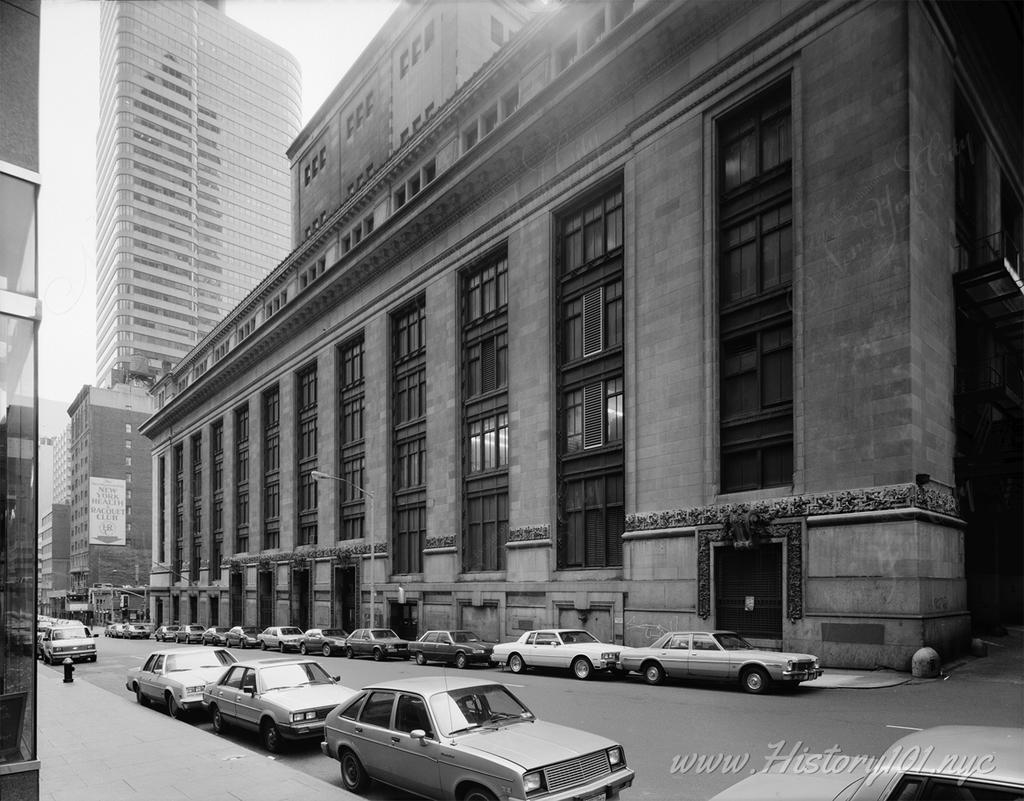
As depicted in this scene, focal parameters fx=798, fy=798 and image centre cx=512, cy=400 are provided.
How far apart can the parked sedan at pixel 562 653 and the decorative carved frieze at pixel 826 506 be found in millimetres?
5666

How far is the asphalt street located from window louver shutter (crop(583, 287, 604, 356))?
15.0m

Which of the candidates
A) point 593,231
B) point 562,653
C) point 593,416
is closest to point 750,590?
point 562,653

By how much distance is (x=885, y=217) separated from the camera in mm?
23766

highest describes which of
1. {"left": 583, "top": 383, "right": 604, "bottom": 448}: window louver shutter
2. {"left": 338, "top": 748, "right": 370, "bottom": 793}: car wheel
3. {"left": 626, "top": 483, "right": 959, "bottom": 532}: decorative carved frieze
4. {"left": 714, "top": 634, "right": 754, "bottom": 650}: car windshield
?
{"left": 583, "top": 383, "right": 604, "bottom": 448}: window louver shutter

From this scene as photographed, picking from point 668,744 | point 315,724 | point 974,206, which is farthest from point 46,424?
point 974,206

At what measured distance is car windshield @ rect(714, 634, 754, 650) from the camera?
1990cm

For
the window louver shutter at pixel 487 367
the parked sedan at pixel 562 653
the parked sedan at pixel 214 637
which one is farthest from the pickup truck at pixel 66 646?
the window louver shutter at pixel 487 367

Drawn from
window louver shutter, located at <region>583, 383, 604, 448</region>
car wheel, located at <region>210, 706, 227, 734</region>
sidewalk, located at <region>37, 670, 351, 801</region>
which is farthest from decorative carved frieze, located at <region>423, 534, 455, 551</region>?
car wheel, located at <region>210, 706, 227, 734</region>

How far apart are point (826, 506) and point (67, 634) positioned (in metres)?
33.9

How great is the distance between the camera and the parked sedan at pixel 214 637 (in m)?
51.6

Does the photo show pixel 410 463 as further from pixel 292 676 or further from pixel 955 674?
pixel 292 676

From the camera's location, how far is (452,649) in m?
29.0

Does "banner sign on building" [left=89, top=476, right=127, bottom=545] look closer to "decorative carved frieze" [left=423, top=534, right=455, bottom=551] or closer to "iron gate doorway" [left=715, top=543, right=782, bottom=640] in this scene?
"decorative carved frieze" [left=423, top=534, right=455, bottom=551]

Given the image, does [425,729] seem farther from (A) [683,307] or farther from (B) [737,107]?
(B) [737,107]
